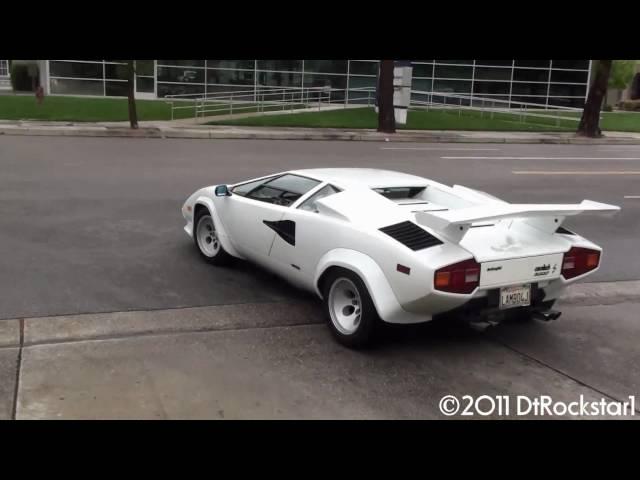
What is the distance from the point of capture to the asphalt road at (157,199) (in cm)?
629

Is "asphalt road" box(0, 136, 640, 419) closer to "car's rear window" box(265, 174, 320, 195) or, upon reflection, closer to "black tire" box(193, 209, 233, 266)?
"black tire" box(193, 209, 233, 266)

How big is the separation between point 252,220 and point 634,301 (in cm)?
385

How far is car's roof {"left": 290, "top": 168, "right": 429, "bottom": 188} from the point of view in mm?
5926

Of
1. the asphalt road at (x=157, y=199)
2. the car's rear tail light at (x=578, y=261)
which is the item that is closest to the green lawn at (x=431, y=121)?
the asphalt road at (x=157, y=199)

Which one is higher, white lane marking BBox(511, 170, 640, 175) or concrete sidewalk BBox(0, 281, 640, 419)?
white lane marking BBox(511, 170, 640, 175)

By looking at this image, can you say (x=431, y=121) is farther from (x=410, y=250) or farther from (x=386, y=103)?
(x=410, y=250)

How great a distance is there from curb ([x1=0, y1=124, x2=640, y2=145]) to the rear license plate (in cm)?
1749

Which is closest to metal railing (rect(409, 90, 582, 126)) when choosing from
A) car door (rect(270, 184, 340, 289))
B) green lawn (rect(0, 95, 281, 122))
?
green lawn (rect(0, 95, 281, 122))

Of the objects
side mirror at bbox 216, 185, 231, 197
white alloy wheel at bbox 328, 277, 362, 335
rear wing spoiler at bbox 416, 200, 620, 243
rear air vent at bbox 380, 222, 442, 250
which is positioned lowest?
white alloy wheel at bbox 328, 277, 362, 335

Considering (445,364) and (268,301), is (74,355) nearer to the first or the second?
(268,301)

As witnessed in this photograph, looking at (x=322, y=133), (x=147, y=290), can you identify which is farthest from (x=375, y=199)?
(x=322, y=133)

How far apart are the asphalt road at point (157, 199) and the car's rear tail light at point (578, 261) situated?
2423 millimetres

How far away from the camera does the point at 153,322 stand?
18.2 feet

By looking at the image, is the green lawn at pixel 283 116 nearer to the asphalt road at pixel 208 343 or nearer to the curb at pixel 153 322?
the asphalt road at pixel 208 343
